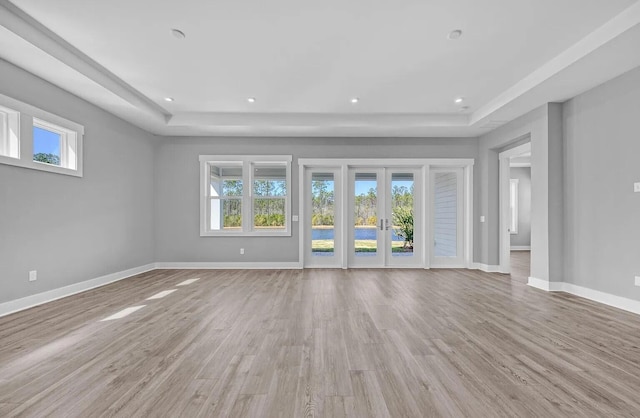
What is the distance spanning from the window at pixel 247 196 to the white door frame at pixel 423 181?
32cm

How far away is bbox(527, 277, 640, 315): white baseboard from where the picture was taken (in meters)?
3.51

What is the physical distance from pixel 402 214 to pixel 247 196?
334cm

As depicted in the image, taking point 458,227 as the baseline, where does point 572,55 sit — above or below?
above

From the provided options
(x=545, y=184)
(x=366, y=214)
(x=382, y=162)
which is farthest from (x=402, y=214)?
(x=545, y=184)

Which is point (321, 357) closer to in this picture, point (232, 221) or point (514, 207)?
point (232, 221)

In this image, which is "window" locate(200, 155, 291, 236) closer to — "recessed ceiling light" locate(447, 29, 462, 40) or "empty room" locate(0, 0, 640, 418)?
"empty room" locate(0, 0, 640, 418)

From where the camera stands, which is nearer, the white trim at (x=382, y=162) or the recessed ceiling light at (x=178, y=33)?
the recessed ceiling light at (x=178, y=33)

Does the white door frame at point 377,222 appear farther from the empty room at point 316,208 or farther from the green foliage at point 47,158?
the green foliage at point 47,158

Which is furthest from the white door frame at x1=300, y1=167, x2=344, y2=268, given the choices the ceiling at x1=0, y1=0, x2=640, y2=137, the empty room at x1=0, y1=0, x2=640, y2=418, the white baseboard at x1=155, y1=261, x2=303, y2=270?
the ceiling at x1=0, y1=0, x2=640, y2=137

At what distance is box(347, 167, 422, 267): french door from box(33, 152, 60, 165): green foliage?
484cm

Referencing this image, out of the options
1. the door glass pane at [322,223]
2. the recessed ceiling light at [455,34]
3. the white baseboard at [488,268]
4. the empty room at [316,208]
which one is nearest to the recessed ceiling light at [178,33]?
the empty room at [316,208]

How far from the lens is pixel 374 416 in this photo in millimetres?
1600

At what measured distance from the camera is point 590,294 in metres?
4.03

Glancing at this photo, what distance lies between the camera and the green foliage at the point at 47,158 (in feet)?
12.6
